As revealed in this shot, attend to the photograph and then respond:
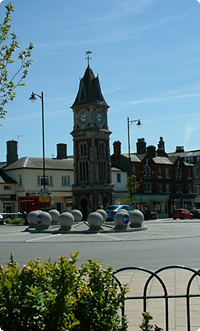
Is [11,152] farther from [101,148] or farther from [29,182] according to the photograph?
[101,148]

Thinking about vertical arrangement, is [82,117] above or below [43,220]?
above

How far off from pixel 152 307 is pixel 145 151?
2865 inches

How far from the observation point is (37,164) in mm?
65312

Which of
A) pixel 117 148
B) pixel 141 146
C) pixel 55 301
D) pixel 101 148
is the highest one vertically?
pixel 141 146

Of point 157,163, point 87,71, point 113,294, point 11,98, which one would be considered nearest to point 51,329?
point 113,294

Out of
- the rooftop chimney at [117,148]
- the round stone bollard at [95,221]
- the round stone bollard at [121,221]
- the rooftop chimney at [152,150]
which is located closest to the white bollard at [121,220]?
the round stone bollard at [121,221]

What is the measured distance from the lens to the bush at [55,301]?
13.6ft

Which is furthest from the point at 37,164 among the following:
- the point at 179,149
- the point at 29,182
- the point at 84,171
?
the point at 179,149

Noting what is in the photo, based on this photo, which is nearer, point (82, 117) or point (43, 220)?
point (43, 220)

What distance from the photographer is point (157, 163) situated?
77.3 m

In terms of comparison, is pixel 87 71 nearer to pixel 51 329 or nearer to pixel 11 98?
pixel 11 98

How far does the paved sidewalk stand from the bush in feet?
2.22

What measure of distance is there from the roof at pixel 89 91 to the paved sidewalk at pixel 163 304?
184 ft

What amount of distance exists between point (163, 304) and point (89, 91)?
60.2 m
